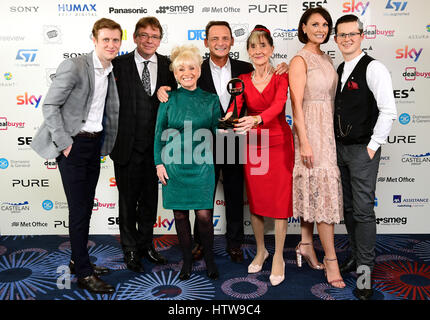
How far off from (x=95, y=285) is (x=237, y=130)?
1.37 m

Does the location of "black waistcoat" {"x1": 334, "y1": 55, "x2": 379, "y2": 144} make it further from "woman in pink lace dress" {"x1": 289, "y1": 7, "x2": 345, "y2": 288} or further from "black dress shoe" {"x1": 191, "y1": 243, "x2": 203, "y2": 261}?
"black dress shoe" {"x1": 191, "y1": 243, "x2": 203, "y2": 261}

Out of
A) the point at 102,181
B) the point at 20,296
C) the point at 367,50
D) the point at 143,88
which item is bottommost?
the point at 20,296

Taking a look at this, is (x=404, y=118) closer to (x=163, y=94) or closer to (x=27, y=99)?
(x=163, y=94)

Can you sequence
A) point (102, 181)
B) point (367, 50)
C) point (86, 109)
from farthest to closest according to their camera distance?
point (102, 181) → point (367, 50) → point (86, 109)

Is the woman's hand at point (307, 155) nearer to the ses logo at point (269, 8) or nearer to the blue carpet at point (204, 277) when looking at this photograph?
the blue carpet at point (204, 277)

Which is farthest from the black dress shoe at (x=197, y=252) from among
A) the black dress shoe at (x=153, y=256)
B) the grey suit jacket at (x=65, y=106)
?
the grey suit jacket at (x=65, y=106)

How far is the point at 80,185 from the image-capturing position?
233cm

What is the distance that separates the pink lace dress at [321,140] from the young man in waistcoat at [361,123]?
7cm

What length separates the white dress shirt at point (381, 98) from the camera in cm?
220

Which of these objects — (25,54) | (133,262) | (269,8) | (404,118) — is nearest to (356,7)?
(269,8)

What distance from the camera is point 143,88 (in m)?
2.57
